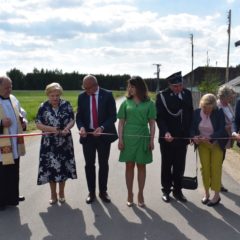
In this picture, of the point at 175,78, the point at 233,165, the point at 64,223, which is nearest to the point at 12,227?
the point at 64,223

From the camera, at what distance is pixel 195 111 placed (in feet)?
23.3

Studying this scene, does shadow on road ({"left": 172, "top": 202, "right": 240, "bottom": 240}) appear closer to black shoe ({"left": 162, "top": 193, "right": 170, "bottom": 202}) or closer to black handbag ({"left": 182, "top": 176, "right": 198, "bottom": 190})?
black shoe ({"left": 162, "top": 193, "right": 170, "bottom": 202})

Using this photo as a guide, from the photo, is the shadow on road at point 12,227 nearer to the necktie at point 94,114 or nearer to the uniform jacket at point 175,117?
the necktie at point 94,114

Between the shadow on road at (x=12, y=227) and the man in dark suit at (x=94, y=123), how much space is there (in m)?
1.24

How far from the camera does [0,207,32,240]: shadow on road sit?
558 cm

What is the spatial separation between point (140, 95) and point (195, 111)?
3.01ft

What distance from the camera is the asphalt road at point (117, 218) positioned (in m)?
5.63

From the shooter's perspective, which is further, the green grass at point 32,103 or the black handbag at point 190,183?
the green grass at point 32,103

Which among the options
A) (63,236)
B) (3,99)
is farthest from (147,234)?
(3,99)

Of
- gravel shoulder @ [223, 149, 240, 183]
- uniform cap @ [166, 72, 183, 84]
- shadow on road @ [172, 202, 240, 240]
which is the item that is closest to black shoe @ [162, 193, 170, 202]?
shadow on road @ [172, 202, 240, 240]

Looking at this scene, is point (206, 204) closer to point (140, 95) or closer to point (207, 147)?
point (207, 147)

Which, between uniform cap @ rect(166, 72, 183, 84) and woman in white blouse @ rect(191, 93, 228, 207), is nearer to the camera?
woman in white blouse @ rect(191, 93, 228, 207)

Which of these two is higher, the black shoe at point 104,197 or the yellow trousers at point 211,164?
the yellow trousers at point 211,164

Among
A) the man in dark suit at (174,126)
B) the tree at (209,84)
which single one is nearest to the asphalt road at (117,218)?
the man in dark suit at (174,126)
